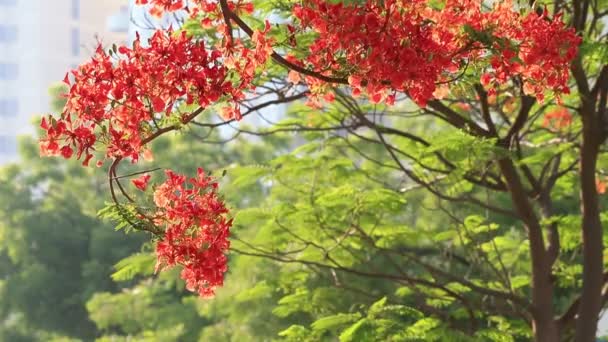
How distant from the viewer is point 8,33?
32906 mm

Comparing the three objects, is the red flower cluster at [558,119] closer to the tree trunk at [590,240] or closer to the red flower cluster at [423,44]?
the tree trunk at [590,240]

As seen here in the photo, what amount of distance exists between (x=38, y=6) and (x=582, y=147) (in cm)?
2946

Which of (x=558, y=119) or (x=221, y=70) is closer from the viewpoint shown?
(x=221, y=70)

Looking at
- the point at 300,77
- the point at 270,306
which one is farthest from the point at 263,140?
the point at 300,77

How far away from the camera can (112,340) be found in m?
10.5

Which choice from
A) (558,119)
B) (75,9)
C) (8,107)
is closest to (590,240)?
(558,119)

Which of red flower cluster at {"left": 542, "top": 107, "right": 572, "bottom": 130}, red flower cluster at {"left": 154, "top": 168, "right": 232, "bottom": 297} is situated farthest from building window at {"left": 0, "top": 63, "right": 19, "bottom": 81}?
red flower cluster at {"left": 154, "top": 168, "right": 232, "bottom": 297}

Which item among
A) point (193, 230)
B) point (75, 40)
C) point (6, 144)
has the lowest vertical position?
point (193, 230)

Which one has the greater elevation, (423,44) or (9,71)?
(9,71)

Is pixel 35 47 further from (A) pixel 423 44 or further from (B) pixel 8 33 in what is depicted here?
(A) pixel 423 44

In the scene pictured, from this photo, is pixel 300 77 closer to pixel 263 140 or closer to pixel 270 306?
pixel 270 306

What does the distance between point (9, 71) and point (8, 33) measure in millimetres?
1211

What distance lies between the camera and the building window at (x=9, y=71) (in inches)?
1307

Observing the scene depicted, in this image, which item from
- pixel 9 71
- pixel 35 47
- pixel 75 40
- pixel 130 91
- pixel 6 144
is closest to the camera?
pixel 130 91
